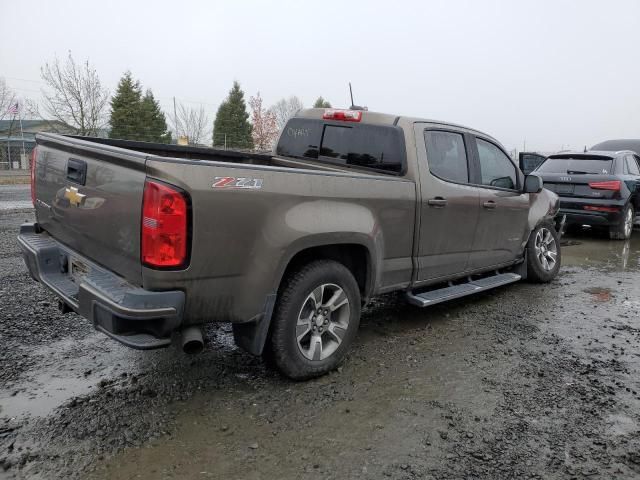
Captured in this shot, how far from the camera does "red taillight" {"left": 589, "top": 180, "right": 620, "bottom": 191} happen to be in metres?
8.52

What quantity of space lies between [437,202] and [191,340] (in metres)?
2.32

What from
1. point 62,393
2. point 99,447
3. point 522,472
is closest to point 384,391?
point 522,472

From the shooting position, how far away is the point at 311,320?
3268 millimetres

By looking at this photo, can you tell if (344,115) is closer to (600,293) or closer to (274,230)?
(274,230)

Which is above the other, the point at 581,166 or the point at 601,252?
the point at 581,166

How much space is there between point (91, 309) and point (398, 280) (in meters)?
2.27

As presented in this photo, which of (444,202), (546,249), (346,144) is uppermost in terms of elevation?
(346,144)

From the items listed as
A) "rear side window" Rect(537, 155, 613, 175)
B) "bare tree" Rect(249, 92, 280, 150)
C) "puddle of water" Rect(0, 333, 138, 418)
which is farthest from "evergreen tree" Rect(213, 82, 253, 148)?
"puddle of water" Rect(0, 333, 138, 418)

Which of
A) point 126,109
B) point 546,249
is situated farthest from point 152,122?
point 546,249

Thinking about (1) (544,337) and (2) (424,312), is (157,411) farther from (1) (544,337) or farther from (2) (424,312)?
(1) (544,337)

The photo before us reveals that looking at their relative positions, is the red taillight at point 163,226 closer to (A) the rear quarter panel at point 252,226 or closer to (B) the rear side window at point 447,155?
(A) the rear quarter panel at point 252,226

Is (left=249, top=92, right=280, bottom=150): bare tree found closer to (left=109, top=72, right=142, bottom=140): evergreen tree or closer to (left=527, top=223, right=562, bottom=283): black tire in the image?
(left=109, top=72, right=142, bottom=140): evergreen tree

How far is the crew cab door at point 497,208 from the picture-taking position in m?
4.69

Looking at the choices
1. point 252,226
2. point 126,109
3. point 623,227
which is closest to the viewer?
point 252,226
